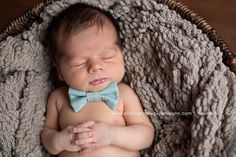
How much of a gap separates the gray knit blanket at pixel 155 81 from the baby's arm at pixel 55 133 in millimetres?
24

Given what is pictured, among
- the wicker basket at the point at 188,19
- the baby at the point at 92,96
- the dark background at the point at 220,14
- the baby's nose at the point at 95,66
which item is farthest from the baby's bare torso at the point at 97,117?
the dark background at the point at 220,14

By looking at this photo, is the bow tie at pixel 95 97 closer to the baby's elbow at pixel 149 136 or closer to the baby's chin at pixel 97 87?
the baby's chin at pixel 97 87

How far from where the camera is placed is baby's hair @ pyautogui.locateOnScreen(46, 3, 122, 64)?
116cm

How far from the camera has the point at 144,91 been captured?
4.14 ft

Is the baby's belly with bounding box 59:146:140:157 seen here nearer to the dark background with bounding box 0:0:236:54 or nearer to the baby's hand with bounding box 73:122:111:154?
the baby's hand with bounding box 73:122:111:154

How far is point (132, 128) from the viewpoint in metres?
1.18

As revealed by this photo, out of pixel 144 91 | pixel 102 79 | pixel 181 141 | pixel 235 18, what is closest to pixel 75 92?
pixel 102 79

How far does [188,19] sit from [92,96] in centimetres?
36

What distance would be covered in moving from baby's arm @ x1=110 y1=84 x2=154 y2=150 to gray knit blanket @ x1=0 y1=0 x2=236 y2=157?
0.02 metres

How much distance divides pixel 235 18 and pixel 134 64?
0.57 metres

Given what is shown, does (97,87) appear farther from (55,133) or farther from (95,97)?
(55,133)

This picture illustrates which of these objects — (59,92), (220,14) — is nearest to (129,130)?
(59,92)

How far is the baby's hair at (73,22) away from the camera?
1.16 metres

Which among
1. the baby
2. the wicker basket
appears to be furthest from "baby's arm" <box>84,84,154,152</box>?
the wicker basket
